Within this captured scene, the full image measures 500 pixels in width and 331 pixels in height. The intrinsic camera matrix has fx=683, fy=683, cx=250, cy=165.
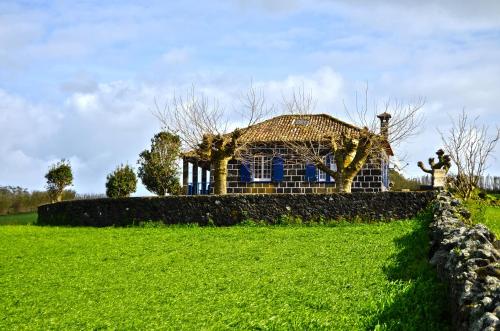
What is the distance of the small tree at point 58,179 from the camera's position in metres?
53.2

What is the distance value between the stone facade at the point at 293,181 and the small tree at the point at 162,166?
8986 mm

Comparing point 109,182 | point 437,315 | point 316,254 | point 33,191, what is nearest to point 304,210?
point 316,254

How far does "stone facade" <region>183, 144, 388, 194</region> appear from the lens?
41125 mm

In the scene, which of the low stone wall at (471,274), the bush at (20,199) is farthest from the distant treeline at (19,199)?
the low stone wall at (471,274)

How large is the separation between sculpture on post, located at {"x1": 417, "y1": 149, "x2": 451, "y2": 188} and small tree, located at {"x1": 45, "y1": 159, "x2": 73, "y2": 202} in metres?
27.6

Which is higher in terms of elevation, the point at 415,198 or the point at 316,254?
the point at 415,198

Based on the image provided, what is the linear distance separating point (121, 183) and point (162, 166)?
10.9 ft

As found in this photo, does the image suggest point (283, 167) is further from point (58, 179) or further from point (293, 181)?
point (58, 179)

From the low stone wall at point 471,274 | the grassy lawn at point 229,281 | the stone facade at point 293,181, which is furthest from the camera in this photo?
the stone facade at point 293,181

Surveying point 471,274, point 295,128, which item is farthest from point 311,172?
point 471,274

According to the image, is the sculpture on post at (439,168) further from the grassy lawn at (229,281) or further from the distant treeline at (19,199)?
the distant treeline at (19,199)

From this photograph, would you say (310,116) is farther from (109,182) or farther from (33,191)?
(33,191)

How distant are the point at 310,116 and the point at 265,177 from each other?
5.30 m

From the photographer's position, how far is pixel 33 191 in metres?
55.5
